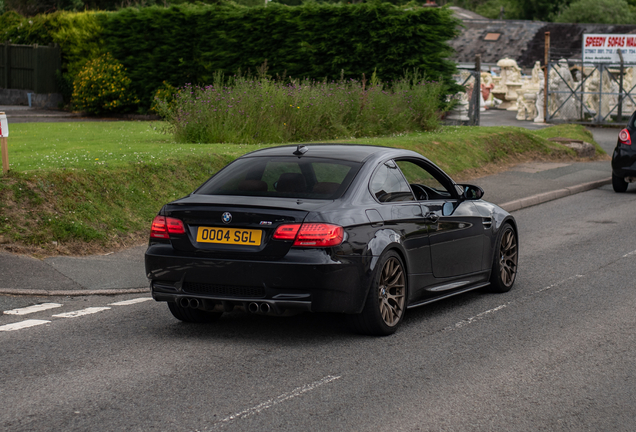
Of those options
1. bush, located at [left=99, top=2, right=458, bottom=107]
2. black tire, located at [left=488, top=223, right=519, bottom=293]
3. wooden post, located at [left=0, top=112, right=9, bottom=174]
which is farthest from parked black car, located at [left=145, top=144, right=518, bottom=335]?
bush, located at [left=99, top=2, right=458, bottom=107]

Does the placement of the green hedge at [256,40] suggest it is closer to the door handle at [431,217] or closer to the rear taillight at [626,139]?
the rear taillight at [626,139]

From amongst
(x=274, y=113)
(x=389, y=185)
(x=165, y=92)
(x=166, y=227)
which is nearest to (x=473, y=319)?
(x=389, y=185)

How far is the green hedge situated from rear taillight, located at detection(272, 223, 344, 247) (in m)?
20.1

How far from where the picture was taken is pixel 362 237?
21.4ft

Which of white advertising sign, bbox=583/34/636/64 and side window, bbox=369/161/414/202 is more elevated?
white advertising sign, bbox=583/34/636/64

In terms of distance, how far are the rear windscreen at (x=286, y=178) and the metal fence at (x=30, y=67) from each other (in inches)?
1145

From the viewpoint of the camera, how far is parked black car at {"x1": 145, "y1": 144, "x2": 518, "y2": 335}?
6.30 metres

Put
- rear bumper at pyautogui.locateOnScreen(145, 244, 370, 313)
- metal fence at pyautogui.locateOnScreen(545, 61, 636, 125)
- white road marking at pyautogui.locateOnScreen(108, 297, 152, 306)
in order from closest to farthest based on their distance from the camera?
rear bumper at pyautogui.locateOnScreen(145, 244, 370, 313) < white road marking at pyautogui.locateOnScreen(108, 297, 152, 306) < metal fence at pyautogui.locateOnScreen(545, 61, 636, 125)

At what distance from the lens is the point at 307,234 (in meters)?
6.28

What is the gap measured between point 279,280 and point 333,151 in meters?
1.55

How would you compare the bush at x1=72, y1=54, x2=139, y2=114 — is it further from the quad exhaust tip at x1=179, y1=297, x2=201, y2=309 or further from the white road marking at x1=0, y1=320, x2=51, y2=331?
the quad exhaust tip at x1=179, y1=297, x2=201, y2=309

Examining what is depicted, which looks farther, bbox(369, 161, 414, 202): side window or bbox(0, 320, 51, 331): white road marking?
bbox(0, 320, 51, 331): white road marking

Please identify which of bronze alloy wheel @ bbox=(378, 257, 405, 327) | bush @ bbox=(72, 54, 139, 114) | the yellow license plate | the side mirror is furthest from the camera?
bush @ bbox=(72, 54, 139, 114)


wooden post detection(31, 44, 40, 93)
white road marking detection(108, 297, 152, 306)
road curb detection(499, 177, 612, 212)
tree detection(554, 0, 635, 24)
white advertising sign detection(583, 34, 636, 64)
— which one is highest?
tree detection(554, 0, 635, 24)
